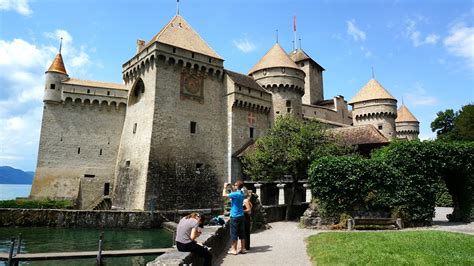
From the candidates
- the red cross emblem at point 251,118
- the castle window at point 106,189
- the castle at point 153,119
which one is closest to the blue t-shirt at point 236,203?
the castle at point 153,119

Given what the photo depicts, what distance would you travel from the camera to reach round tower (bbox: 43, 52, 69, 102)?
29094mm

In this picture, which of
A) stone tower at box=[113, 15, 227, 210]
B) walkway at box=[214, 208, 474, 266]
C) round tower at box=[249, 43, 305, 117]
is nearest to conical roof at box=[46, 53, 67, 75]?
stone tower at box=[113, 15, 227, 210]

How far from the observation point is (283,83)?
3269 centimetres

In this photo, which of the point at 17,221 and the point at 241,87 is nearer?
the point at 17,221

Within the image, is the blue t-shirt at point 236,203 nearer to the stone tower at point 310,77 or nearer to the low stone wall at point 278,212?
the low stone wall at point 278,212

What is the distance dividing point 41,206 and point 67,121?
311 inches

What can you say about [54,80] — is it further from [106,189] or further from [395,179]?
[395,179]

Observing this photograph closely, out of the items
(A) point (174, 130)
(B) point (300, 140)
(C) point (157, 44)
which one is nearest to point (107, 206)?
(A) point (174, 130)

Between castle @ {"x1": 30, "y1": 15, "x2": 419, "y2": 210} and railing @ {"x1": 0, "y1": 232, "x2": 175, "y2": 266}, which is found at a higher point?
castle @ {"x1": 30, "y1": 15, "x2": 419, "y2": 210}

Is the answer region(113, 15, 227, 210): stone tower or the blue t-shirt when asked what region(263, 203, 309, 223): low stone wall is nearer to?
region(113, 15, 227, 210): stone tower

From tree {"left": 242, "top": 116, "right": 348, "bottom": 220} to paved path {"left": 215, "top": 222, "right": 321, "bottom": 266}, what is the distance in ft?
24.7

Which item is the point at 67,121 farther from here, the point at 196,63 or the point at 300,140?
the point at 300,140

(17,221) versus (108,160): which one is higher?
(108,160)

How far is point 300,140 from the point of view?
20.6 m
